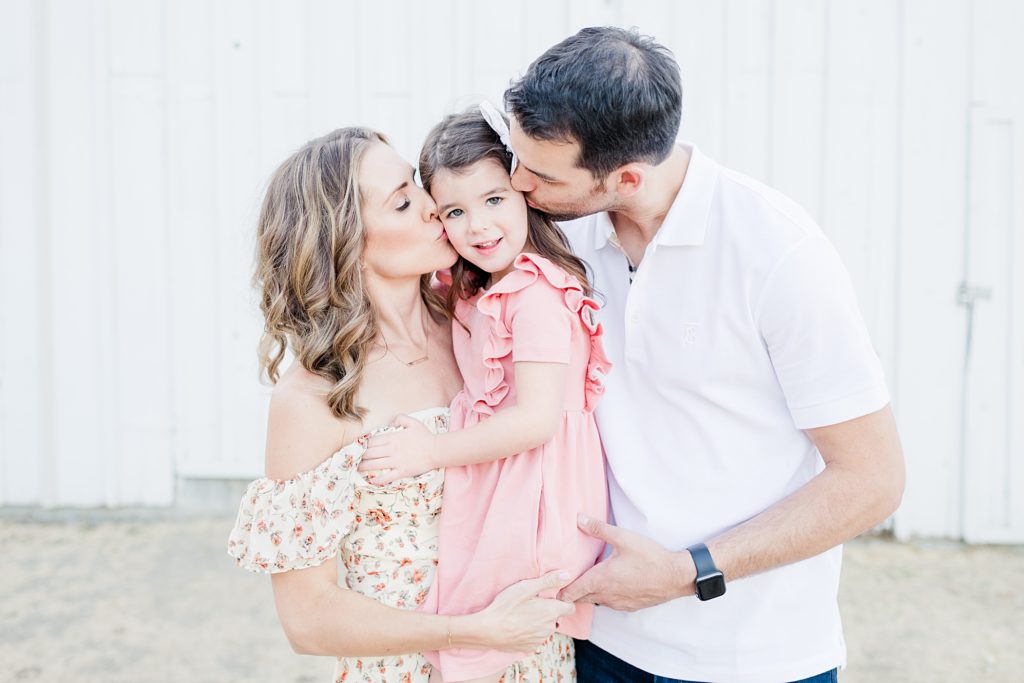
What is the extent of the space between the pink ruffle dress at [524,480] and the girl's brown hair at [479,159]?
72 mm

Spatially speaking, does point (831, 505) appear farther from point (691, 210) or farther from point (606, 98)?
point (606, 98)

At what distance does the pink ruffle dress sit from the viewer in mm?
1760

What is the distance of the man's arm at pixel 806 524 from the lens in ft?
5.31

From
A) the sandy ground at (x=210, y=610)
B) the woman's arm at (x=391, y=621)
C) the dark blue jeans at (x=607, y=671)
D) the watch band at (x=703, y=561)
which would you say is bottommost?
the sandy ground at (x=210, y=610)

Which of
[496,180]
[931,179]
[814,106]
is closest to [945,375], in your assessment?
[931,179]

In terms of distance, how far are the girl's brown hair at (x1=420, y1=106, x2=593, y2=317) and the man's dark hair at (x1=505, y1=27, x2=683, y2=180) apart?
0.60 ft

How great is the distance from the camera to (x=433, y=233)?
6.35ft

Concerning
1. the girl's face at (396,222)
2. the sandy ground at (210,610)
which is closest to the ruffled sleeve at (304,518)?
the girl's face at (396,222)

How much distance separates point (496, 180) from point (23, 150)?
365cm

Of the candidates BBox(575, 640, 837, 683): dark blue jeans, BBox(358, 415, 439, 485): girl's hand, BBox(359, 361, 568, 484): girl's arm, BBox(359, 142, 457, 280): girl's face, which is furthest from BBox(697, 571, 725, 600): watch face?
BBox(359, 142, 457, 280): girl's face

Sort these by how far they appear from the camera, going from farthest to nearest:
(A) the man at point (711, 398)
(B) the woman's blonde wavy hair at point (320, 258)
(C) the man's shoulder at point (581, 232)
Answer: (C) the man's shoulder at point (581, 232), (B) the woman's blonde wavy hair at point (320, 258), (A) the man at point (711, 398)

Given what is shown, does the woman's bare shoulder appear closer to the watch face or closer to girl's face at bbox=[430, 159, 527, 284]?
girl's face at bbox=[430, 159, 527, 284]

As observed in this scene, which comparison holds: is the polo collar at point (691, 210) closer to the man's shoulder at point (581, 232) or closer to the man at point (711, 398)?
the man at point (711, 398)

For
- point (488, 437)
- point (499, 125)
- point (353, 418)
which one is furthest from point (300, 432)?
point (499, 125)
